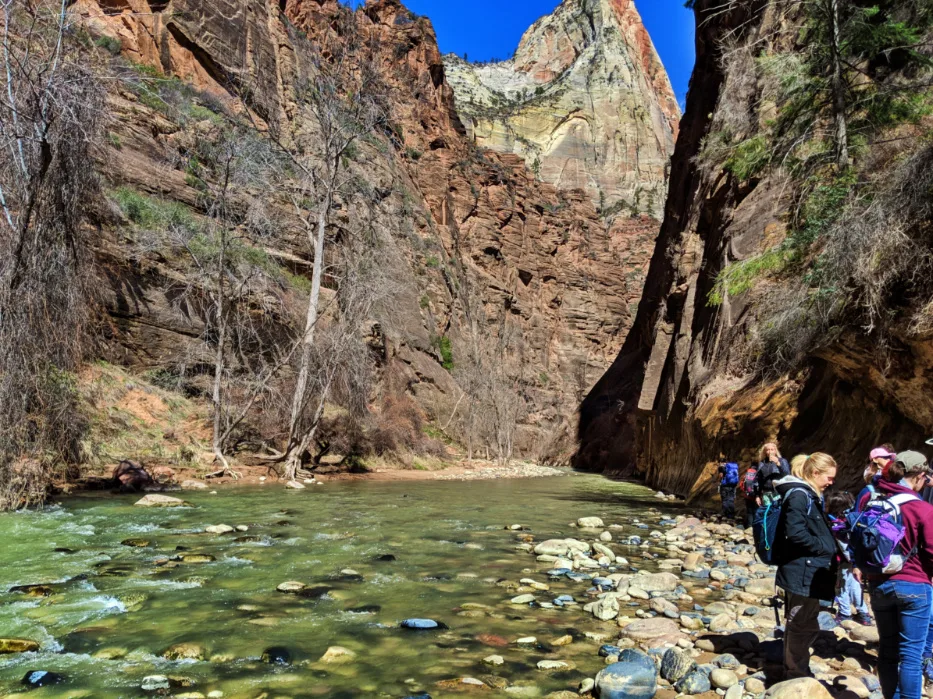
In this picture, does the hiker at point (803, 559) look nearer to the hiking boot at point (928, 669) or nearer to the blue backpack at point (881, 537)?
the blue backpack at point (881, 537)

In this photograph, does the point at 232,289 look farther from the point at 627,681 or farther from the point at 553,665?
the point at 627,681

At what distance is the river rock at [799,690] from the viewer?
333 centimetres

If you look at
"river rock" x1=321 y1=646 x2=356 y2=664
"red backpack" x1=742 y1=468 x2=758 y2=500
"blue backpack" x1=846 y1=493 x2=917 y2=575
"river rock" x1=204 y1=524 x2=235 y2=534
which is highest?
"blue backpack" x1=846 y1=493 x2=917 y2=575

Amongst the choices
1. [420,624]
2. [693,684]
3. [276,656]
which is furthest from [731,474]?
[276,656]

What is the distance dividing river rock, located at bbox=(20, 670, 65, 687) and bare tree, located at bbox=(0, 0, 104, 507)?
6549 millimetres

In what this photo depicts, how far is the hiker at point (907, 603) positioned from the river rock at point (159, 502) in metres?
10.4

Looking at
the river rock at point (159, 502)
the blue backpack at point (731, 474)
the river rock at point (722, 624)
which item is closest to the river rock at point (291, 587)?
the river rock at point (722, 624)

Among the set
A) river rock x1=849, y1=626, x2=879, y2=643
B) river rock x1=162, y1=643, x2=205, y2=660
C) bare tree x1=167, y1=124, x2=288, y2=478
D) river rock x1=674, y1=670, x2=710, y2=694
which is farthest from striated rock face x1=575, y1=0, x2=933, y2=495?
bare tree x1=167, y1=124, x2=288, y2=478

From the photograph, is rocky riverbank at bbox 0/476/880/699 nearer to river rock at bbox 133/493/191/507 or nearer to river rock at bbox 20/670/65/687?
river rock at bbox 20/670/65/687

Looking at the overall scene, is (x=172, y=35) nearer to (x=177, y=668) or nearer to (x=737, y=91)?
(x=737, y=91)

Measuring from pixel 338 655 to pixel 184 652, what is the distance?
40.0 inches

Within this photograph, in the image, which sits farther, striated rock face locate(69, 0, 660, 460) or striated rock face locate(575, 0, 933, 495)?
striated rock face locate(69, 0, 660, 460)

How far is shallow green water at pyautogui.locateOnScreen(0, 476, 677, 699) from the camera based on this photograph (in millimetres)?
3715

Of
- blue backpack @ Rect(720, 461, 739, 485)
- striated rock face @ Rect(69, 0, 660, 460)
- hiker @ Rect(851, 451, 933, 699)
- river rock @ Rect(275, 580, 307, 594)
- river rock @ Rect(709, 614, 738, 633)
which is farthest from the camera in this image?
striated rock face @ Rect(69, 0, 660, 460)
